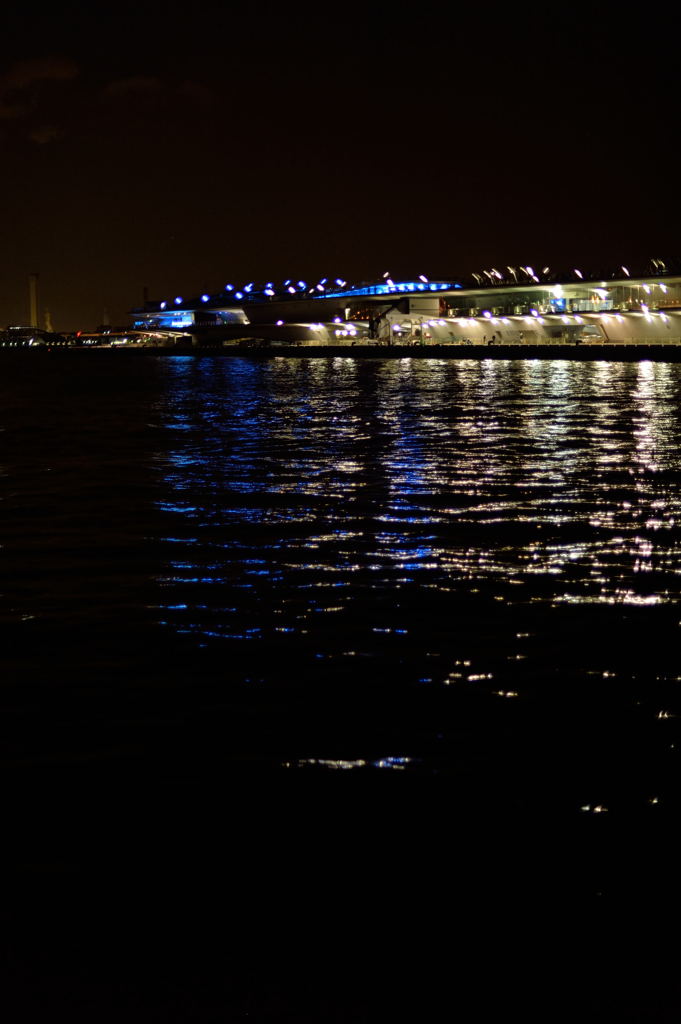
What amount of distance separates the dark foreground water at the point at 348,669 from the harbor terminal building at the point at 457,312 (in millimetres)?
61959

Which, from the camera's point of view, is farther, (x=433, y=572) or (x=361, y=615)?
(x=433, y=572)

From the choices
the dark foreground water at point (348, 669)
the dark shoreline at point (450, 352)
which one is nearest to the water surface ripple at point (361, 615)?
the dark foreground water at point (348, 669)

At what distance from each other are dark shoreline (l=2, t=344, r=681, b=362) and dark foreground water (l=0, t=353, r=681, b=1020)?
175 ft

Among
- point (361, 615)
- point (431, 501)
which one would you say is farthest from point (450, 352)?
point (361, 615)

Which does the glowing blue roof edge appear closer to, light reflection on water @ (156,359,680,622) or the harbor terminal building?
the harbor terminal building

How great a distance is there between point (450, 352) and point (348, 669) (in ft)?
275

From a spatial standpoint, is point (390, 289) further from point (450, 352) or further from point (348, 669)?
point (348, 669)

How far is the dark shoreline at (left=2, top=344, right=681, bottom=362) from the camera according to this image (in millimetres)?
68750

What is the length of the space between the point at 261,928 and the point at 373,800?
120cm

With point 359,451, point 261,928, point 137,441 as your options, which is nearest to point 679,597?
point 261,928

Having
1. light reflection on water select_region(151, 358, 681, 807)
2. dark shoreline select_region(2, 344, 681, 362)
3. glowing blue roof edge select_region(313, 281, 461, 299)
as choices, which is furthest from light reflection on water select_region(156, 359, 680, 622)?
glowing blue roof edge select_region(313, 281, 461, 299)

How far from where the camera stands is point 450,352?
8925 cm

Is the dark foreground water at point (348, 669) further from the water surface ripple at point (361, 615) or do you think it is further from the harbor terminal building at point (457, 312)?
the harbor terminal building at point (457, 312)

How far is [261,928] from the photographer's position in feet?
13.2
